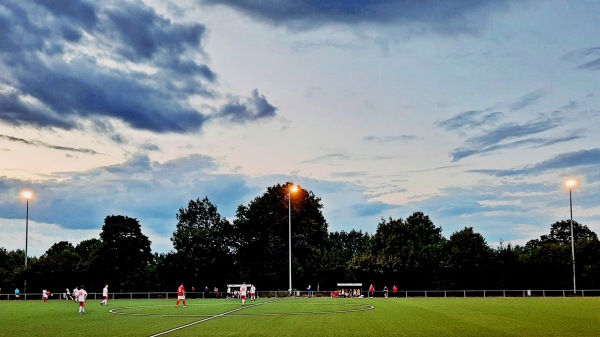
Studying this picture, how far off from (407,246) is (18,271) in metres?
54.9

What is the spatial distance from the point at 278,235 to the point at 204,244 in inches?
474

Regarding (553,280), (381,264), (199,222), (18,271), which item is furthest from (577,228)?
(18,271)

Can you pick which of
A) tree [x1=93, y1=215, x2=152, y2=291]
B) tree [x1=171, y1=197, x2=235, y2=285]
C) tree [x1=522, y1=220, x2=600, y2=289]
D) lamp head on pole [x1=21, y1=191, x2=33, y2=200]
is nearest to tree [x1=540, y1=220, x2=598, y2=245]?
tree [x1=522, y1=220, x2=600, y2=289]

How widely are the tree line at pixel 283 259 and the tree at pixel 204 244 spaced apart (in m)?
0.16

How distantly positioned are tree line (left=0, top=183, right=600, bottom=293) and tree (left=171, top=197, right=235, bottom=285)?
0.16 m

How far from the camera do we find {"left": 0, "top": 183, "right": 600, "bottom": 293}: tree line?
83125 mm

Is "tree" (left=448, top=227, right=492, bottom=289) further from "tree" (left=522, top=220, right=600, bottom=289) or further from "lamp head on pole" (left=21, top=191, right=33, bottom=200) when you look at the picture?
"lamp head on pole" (left=21, top=191, right=33, bottom=200)

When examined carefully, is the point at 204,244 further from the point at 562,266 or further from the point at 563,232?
the point at 563,232

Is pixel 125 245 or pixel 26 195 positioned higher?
pixel 26 195

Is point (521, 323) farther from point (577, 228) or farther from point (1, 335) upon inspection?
point (577, 228)

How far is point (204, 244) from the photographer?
104 m

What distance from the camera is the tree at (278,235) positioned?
9631cm

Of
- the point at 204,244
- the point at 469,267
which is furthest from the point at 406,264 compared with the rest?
the point at 204,244

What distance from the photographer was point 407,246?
91.4m
